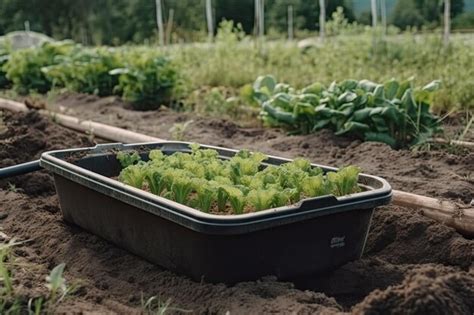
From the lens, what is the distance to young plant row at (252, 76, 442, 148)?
17.7 feet

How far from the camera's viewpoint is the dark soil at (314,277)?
2574 millimetres

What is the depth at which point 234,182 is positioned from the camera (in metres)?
3.31

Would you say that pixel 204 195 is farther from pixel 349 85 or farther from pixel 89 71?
pixel 89 71

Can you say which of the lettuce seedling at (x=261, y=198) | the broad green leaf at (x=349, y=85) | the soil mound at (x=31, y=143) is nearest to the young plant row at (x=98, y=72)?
the soil mound at (x=31, y=143)

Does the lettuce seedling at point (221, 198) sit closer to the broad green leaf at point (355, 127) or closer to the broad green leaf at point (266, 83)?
the broad green leaf at point (355, 127)

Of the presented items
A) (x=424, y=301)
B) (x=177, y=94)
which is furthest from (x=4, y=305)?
(x=177, y=94)

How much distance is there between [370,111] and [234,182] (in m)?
2.35

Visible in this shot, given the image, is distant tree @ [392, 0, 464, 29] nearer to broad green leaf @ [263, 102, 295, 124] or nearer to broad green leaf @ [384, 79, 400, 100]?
broad green leaf @ [263, 102, 295, 124]

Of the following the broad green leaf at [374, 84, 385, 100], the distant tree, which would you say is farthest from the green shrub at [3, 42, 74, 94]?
the distant tree

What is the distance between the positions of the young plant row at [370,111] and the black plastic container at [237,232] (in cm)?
211

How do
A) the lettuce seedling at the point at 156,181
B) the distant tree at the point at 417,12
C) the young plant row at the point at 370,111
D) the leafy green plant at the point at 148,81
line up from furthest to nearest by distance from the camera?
1. the distant tree at the point at 417,12
2. the leafy green plant at the point at 148,81
3. the young plant row at the point at 370,111
4. the lettuce seedling at the point at 156,181

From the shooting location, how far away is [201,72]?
31.4ft

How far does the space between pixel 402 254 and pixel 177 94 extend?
5.01 m

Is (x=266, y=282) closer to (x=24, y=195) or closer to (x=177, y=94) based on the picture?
(x=24, y=195)
